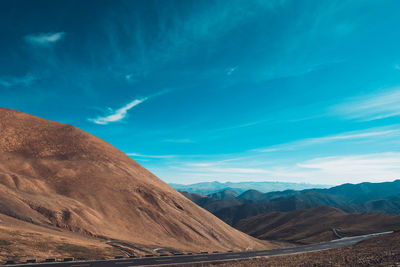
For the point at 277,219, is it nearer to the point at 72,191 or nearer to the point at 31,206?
the point at 72,191

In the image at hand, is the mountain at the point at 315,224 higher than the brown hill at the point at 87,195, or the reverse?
the brown hill at the point at 87,195

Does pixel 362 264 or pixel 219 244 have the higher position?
pixel 362 264

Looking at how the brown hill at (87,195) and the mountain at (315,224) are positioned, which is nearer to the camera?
the brown hill at (87,195)

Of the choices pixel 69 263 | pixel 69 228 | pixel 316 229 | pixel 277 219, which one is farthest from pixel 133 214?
pixel 277 219

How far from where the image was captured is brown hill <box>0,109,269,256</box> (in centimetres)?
5534

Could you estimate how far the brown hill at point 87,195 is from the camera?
55344mm

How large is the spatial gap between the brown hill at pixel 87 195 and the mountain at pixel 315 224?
136 ft

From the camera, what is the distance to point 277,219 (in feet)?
567

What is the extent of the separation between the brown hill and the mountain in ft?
136

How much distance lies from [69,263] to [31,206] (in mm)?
29434

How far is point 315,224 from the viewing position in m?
136

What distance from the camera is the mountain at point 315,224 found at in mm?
106625

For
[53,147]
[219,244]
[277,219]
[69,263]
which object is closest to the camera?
[69,263]

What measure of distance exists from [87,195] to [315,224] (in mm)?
118348
